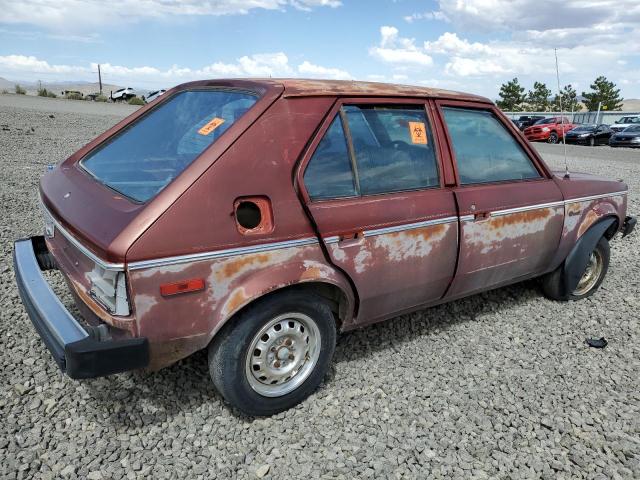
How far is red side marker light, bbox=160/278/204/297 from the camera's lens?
2.19 m

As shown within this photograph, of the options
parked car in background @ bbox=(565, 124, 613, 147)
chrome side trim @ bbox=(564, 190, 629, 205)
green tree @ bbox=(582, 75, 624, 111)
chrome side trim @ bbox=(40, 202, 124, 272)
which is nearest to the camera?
chrome side trim @ bbox=(40, 202, 124, 272)

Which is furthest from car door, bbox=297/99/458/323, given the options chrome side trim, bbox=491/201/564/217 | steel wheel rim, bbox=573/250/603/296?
steel wheel rim, bbox=573/250/603/296

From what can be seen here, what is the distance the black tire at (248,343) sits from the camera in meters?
2.44

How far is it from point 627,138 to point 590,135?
2598 millimetres

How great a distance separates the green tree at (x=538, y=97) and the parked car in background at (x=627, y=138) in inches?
1440

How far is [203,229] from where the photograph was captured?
2.24 metres

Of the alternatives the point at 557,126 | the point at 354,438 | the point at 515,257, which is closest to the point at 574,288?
the point at 515,257

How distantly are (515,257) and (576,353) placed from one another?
2.60 feet

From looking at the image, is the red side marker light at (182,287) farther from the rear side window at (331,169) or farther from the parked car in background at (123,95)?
the parked car in background at (123,95)

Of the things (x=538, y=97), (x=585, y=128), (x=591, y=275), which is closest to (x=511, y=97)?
(x=538, y=97)

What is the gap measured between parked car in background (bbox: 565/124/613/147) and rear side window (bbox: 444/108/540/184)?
25455 mm

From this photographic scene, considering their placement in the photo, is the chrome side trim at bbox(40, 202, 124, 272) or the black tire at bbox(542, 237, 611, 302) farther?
the black tire at bbox(542, 237, 611, 302)

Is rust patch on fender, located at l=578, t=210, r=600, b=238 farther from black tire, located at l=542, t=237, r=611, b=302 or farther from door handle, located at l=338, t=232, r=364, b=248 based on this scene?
door handle, located at l=338, t=232, r=364, b=248

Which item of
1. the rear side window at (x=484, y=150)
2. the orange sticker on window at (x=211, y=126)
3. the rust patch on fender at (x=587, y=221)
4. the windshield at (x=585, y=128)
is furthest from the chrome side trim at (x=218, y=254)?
the windshield at (x=585, y=128)
